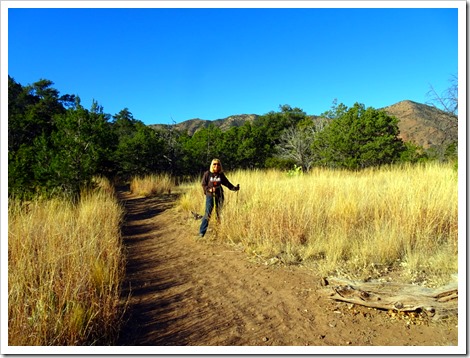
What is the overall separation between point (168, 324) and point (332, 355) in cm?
154

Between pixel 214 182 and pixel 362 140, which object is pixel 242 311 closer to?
pixel 214 182

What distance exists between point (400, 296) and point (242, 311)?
5.42ft

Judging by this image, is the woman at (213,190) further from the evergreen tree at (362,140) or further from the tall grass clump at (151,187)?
the evergreen tree at (362,140)

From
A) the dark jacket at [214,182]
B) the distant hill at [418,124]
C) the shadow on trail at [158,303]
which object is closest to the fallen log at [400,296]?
the shadow on trail at [158,303]

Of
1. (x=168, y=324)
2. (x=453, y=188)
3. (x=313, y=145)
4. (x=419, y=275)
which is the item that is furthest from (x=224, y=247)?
(x=313, y=145)

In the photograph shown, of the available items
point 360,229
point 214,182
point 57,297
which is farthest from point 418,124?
point 57,297

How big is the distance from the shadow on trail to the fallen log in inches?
55.1

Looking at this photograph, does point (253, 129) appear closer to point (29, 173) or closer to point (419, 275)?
point (29, 173)

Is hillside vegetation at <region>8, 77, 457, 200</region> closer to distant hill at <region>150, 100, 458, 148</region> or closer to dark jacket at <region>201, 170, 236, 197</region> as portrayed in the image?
distant hill at <region>150, 100, 458, 148</region>

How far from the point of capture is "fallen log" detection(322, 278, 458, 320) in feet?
9.77

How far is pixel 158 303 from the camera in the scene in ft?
11.3

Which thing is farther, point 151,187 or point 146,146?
point 146,146

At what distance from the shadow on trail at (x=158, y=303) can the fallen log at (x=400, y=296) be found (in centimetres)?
140

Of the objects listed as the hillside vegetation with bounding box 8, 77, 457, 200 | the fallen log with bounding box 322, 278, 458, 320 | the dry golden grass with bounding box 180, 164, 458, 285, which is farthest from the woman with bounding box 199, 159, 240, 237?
the hillside vegetation with bounding box 8, 77, 457, 200
